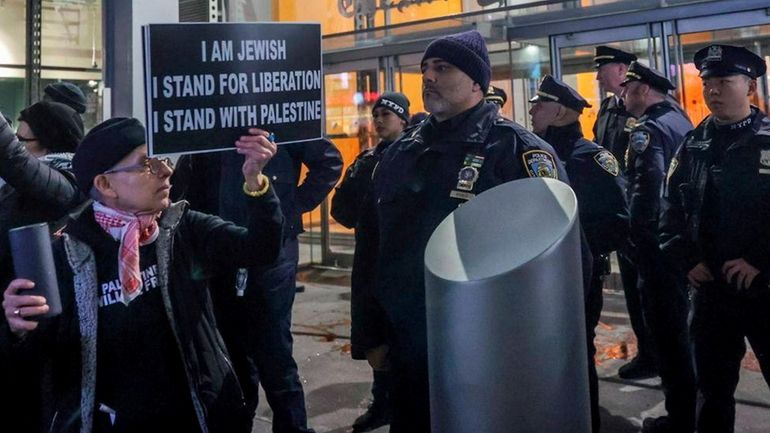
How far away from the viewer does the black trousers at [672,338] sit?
13.9 feet

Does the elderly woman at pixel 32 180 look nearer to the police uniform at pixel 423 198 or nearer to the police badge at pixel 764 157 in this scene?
the police uniform at pixel 423 198

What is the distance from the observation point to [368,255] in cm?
314

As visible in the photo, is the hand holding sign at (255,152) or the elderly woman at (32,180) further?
the elderly woman at (32,180)

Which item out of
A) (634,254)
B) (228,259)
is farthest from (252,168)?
(634,254)

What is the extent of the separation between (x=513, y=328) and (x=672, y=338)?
293cm

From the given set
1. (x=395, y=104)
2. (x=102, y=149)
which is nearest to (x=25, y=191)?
(x=102, y=149)

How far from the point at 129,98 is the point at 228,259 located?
1179mm

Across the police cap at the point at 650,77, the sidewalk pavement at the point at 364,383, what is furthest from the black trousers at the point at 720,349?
the police cap at the point at 650,77

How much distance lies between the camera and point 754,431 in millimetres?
4422

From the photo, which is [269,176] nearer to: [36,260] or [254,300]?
[254,300]

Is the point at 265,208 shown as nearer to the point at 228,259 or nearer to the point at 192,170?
the point at 228,259

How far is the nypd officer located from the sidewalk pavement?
2.10 m

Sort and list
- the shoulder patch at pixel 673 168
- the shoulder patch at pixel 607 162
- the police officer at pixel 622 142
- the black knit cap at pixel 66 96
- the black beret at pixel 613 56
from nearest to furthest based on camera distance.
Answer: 1. the shoulder patch at pixel 673 168
2. the shoulder patch at pixel 607 162
3. the black knit cap at pixel 66 96
4. the police officer at pixel 622 142
5. the black beret at pixel 613 56

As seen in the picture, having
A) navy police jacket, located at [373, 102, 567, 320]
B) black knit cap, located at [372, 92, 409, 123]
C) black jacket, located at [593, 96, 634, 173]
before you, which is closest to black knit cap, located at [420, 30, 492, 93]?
navy police jacket, located at [373, 102, 567, 320]
